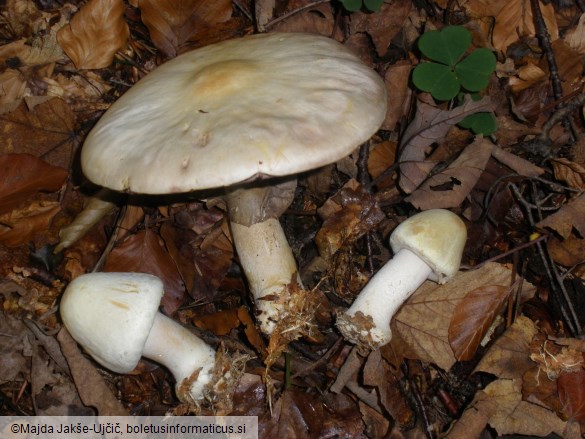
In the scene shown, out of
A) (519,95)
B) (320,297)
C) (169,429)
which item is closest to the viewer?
(169,429)

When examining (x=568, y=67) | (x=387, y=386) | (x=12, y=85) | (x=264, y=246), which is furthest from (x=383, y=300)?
(x=12, y=85)

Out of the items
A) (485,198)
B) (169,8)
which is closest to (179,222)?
(169,8)

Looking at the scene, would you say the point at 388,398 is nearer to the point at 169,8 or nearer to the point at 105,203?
the point at 105,203

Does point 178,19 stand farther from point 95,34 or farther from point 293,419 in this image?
point 293,419

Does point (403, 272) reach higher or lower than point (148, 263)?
higher

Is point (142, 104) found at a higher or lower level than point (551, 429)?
higher
